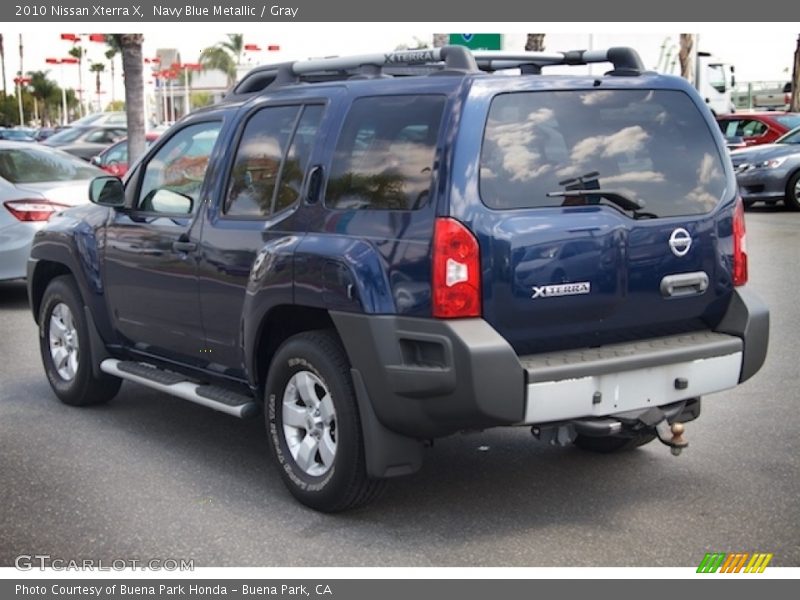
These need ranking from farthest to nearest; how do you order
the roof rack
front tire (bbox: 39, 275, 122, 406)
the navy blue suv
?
front tire (bbox: 39, 275, 122, 406) < the roof rack < the navy blue suv

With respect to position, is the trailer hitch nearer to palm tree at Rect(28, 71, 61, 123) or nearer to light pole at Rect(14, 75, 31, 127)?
light pole at Rect(14, 75, 31, 127)

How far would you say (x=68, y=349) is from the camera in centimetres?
732

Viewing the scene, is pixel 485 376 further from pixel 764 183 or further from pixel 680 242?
pixel 764 183

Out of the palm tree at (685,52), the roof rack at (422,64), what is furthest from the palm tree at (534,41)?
the roof rack at (422,64)

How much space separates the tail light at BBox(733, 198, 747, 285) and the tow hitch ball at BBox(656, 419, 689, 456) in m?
0.76

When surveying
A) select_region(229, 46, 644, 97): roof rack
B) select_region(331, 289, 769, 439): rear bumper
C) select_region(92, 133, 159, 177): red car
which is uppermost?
select_region(229, 46, 644, 97): roof rack

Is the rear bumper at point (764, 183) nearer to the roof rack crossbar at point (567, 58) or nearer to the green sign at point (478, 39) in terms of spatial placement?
the green sign at point (478, 39)

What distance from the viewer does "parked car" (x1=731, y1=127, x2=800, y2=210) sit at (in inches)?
743

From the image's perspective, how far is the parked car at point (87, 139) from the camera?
89.8 ft

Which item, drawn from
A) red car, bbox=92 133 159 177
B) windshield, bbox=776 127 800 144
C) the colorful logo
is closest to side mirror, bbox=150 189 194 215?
the colorful logo

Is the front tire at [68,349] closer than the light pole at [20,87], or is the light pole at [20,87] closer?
the front tire at [68,349]

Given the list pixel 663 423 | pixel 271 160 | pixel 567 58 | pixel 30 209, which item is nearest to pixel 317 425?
pixel 271 160

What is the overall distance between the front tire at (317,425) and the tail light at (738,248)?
72.8 inches

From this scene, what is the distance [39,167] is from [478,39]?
14490mm
